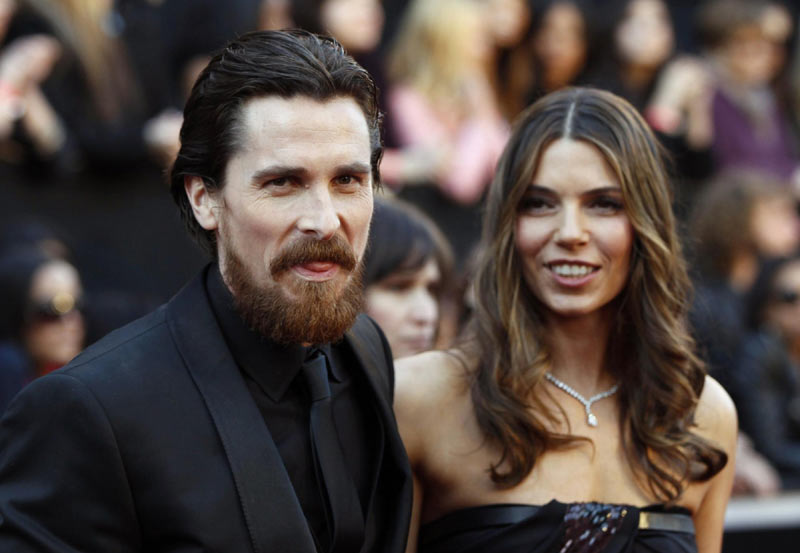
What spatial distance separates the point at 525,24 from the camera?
24.3 feet

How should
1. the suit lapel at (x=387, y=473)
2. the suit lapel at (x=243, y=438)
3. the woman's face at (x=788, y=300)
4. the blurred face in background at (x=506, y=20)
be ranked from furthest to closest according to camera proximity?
the blurred face in background at (x=506, y=20)
the woman's face at (x=788, y=300)
the suit lapel at (x=387, y=473)
the suit lapel at (x=243, y=438)

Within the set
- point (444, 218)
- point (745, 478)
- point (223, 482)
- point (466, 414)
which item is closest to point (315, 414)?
point (223, 482)

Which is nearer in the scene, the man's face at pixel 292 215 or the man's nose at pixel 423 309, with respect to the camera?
the man's face at pixel 292 215

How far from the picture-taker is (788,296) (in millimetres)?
6039

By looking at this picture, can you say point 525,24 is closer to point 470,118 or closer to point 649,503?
point 470,118

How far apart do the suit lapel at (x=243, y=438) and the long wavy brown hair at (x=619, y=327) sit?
88 centimetres

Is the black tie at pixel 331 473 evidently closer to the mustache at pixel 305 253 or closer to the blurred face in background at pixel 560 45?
the mustache at pixel 305 253

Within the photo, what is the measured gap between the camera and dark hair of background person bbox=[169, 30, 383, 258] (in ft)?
8.18

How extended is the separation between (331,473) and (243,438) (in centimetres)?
23

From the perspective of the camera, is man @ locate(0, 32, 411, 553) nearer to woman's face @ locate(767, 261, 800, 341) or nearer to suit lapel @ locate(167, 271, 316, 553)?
suit lapel @ locate(167, 271, 316, 553)

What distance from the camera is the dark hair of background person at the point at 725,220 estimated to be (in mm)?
5938

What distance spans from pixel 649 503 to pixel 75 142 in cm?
352

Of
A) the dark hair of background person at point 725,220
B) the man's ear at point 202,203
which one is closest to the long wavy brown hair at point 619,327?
the man's ear at point 202,203

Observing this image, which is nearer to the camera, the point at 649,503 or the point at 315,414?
the point at 315,414
